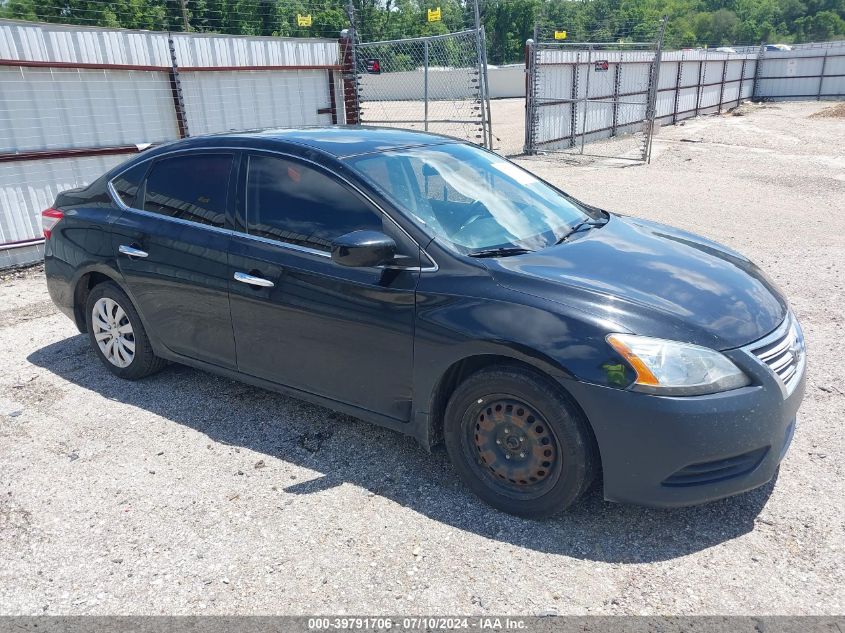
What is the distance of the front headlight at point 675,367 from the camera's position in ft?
8.96

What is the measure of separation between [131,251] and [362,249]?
2015 mm

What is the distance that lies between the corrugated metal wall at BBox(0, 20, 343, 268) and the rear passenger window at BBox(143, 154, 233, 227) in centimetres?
419

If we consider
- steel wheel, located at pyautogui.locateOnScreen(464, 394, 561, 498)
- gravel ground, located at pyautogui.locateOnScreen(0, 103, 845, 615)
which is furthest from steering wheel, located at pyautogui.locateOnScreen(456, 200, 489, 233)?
gravel ground, located at pyautogui.locateOnScreen(0, 103, 845, 615)

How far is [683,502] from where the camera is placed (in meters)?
2.85

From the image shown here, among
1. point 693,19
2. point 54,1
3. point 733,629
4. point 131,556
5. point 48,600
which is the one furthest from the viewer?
point 693,19

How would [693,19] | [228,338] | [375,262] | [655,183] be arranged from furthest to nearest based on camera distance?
[693,19], [655,183], [228,338], [375,262]

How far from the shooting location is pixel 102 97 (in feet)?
27.3

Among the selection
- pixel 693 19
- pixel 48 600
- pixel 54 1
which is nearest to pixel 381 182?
pixel 48 600

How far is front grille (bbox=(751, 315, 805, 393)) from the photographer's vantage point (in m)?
2.95

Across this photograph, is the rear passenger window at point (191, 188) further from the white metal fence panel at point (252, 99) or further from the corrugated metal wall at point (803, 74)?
the corrugated metal wall at point (803, 74)

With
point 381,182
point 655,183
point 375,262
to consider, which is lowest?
point 655,183

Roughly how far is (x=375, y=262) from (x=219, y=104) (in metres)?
7.63

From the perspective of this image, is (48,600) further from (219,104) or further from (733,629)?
(219,104)

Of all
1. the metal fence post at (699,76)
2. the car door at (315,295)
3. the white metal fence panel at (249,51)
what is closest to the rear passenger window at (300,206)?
the car door at (315,295)
